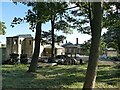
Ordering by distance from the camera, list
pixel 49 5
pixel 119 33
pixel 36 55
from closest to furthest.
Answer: pixel 49 5
pixel 36 55
pixel 119 33

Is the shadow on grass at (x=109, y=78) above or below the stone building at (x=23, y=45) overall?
below

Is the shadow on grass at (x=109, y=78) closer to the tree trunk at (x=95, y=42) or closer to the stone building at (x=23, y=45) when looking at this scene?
the tree trunk at (x=95, y=42)

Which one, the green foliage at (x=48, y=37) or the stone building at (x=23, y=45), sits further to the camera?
the stone building at (x=23, y=45)

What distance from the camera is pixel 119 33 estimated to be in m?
31.8

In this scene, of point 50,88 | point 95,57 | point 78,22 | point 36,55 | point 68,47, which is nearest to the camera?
point 95,57

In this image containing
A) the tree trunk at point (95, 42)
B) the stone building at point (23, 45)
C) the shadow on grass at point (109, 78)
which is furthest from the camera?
the stone building at point (23, 45)

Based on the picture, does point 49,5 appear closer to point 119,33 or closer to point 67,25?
point 67,25

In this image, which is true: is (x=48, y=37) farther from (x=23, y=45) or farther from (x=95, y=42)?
(x=95, y=42)

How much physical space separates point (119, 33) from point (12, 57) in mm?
12671

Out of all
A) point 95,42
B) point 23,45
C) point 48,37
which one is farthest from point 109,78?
point 23,45

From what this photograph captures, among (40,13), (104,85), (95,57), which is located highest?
(40,13)

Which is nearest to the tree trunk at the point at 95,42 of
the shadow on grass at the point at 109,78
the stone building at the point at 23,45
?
the shadow on grass at the point at 109,78

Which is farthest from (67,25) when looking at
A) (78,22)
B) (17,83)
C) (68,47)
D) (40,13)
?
(68,47)

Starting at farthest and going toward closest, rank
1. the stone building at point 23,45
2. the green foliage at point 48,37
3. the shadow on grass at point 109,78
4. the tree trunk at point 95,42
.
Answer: the stone building at point 23,45 → the green foliage at point 48,37 → the shadow on grass at point 109,78 → the tree trunk at point 95,42
